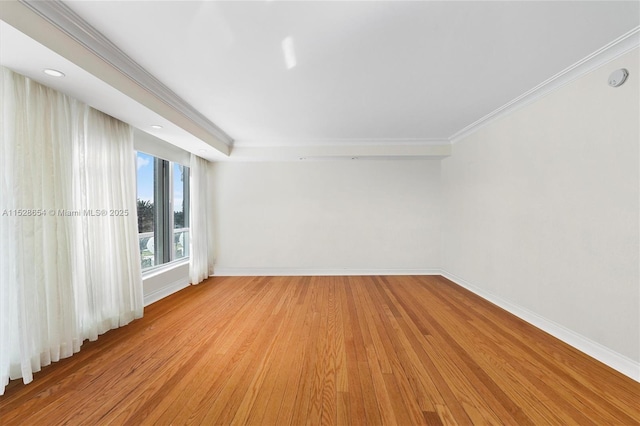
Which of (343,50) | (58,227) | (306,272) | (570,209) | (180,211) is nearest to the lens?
(343,50)

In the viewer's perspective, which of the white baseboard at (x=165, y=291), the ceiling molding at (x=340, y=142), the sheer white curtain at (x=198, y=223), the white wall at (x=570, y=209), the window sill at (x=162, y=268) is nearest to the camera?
the white wall at (x=570, y=209)

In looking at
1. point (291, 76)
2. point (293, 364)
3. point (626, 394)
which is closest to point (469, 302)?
point (626, 394)

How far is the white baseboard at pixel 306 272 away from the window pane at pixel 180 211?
0.83 m

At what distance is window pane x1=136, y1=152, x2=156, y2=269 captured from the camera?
3564 millimetres

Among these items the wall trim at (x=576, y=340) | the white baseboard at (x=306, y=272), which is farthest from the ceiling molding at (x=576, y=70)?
the white baseboard at (x=306, y=272)

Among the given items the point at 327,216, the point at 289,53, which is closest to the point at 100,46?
the point at 289,53

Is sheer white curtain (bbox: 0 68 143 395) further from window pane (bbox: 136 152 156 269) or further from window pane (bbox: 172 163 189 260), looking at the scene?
window pane (bbox: 172 163 189 260)

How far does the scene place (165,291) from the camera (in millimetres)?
3666

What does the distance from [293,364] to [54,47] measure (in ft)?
9.33

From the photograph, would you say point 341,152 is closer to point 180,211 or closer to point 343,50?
point 343,50

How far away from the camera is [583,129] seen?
220cm

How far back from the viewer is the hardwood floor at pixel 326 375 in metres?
1.48

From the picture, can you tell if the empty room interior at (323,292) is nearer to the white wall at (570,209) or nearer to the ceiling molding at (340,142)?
the white wall at (570,209)

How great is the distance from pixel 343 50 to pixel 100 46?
1.90m
